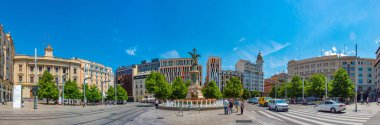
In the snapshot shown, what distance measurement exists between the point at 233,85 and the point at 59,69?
61.2 metres

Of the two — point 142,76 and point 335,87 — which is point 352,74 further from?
point 142,76

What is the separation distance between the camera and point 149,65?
165500 millimetres

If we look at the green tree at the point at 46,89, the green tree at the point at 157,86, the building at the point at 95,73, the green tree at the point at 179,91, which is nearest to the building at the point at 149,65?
the building at the point at 95,73

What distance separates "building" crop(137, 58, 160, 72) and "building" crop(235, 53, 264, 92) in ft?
179

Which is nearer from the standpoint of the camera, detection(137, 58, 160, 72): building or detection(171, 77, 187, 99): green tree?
detection(171, 77, 187, 99): green tree

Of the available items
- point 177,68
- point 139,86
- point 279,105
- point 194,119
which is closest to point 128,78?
point 139,86

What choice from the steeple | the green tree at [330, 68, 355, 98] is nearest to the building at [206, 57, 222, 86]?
the steeple

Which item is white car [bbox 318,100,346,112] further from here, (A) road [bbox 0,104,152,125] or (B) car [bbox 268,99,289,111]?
(A) road [bbox 0,104,152,125]

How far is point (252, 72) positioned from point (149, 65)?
6707cm

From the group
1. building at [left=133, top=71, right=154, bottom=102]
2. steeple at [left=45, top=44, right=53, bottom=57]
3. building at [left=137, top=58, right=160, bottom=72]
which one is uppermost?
steeple at [left=45, top=44, right=53, bottom=57]

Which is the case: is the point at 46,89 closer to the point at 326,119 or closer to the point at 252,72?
the point at 326,119

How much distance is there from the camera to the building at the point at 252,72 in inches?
7003

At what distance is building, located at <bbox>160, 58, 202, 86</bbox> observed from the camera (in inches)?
6033

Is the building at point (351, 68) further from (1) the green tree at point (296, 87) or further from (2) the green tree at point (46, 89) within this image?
(2) the green tree at point (46, 89)
